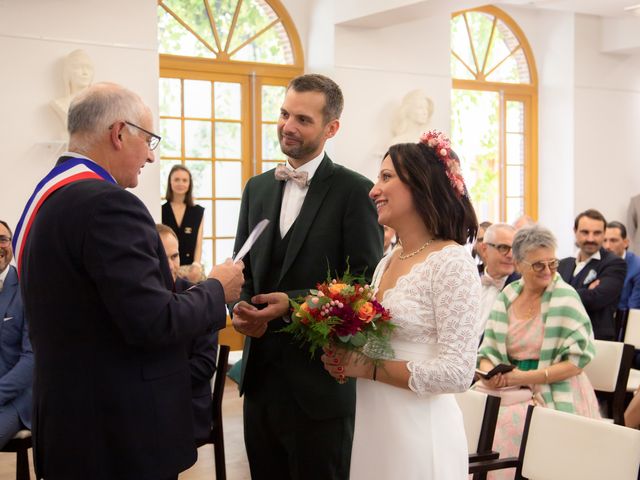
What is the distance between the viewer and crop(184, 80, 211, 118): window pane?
25.7ft

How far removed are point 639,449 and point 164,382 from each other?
1.55m

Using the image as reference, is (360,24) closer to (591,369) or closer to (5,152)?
(5,152)

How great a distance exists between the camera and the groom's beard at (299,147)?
2742 mm

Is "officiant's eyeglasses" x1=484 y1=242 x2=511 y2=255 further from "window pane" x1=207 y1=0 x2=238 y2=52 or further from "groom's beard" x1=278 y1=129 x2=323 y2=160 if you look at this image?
"window pane" x1=207 y1=0 x2=238 y2=52

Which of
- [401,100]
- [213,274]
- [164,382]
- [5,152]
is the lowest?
[164,382]

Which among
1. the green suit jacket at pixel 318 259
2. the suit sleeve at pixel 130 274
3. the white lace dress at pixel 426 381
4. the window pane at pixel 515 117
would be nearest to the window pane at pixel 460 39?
the window pane at pixel 515 117

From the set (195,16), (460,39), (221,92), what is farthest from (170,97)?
(460,39)

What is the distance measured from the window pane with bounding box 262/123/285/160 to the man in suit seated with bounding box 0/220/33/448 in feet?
13.8

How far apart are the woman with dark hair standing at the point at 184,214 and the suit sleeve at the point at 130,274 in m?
5.34

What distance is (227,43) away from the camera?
7984 millimetres

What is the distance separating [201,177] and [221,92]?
Result: 2.84 feet

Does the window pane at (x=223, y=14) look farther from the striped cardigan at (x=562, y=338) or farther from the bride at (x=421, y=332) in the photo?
the bride at (x=421, y=332)

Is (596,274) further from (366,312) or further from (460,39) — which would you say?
(460,39)

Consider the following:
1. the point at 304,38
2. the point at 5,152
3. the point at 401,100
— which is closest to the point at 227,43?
the point at 304,38
